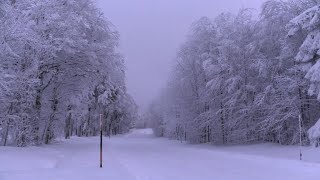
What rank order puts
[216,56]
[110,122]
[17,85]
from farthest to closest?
[110,122] < [216,56] < [17,85]

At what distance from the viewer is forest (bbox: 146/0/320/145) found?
88.2ft

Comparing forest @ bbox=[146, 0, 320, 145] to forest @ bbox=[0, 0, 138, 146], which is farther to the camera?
forest @ bbox=[146, 0, 320, 145]

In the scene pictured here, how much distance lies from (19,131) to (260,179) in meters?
15.9

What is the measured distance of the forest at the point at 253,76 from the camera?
88.2 ft

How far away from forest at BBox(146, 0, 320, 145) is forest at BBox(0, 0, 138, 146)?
381 inches

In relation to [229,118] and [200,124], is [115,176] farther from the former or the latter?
[200,124]

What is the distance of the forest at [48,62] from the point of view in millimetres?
20734

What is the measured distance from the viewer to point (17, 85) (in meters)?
22.8

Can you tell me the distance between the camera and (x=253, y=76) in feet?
115

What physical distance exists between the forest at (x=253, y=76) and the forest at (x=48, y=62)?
968cm

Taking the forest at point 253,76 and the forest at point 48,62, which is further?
the forest at point 253,76

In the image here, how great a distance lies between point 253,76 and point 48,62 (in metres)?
17.3

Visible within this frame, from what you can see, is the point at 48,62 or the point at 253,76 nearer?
the point at 48,62

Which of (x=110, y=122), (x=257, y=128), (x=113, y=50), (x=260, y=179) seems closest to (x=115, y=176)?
(x=260, y=179)
